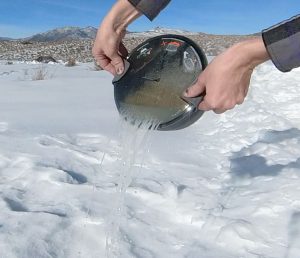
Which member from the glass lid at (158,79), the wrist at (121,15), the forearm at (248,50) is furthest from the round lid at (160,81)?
the forearm at (248,50)

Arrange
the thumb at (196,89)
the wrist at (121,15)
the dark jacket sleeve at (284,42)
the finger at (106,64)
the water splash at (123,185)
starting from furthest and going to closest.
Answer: the finger at (106,64)
the wrist at (121,15)
the water splash at (123,185)
the thumb at (196,89)
the dark jacket sleeve at (284,42)

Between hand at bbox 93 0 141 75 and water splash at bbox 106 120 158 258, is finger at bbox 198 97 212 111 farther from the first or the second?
hand at bbox 93 0 141 75

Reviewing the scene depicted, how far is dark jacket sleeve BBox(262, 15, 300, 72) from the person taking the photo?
4.83ft

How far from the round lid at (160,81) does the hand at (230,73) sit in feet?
1.00

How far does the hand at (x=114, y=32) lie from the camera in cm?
209

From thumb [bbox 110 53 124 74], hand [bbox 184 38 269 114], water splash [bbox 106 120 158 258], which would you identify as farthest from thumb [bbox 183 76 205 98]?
thumb [bbox 110 53 124 74]

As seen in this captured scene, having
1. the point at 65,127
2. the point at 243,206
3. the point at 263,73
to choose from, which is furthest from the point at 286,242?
the point at 263,73

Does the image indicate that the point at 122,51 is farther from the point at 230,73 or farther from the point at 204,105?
the point at 230,73

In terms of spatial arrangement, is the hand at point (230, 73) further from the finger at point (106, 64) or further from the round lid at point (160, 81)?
the finger at point (106, 64)

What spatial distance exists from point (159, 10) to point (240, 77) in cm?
60

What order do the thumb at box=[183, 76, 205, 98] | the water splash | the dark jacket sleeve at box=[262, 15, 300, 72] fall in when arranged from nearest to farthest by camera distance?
the dark jacket sleeve at box=[262, 15, 300, 72] → the thumb at box=[183, 76, 205, 98] → the water splash

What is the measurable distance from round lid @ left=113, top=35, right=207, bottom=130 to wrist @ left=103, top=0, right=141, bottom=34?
146 millimetres

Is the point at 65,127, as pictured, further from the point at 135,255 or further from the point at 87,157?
the point at 135,255

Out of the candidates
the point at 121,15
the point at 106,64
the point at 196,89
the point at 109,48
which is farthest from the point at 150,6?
the point at 196,89
